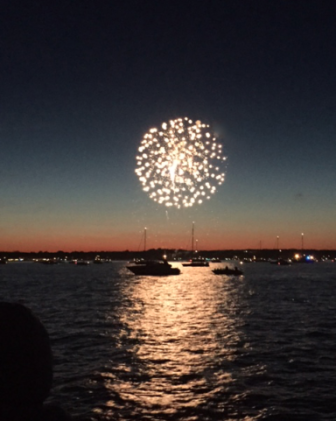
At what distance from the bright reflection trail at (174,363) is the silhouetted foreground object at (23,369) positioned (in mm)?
12187

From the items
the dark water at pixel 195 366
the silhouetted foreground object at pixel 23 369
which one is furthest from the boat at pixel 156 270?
the silhouetted foreground object at pixel 23 369

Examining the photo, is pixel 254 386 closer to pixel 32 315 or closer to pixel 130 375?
pixel 130 375

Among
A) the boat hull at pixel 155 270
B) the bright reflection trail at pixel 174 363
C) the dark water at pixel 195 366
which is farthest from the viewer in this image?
the boat hull at pixel 155 270

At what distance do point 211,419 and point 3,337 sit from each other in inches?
500

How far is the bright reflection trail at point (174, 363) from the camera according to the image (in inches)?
653

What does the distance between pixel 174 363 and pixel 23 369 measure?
20.2 meters

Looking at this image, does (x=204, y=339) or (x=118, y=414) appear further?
(x=204, y=339)

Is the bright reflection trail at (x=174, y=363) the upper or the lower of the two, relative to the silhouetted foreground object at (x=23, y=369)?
lower

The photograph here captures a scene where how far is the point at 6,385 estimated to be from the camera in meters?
3.93

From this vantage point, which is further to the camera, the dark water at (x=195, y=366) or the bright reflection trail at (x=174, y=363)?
the bright reflection trail at (x=174, y=363)

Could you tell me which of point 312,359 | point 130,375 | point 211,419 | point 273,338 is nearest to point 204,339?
point 273,338

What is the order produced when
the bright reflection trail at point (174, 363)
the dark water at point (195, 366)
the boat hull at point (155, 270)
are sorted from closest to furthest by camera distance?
the dark water at point (195, 366), the bright reflection trail at point (174, 363), the boat hull at point (155, 270)

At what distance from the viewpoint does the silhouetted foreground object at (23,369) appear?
12.9 feet

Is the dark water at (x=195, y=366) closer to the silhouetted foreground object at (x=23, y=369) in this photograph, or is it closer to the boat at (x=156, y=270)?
the silhouetted foreground object at (x=23, y=369)
